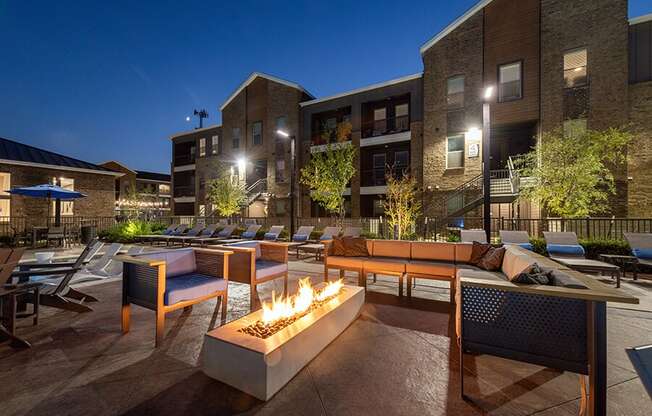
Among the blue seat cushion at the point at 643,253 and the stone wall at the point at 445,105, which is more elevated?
the stone wall at the point at 445,105

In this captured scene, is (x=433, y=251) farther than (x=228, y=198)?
No

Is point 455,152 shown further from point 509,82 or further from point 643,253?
point 643,253

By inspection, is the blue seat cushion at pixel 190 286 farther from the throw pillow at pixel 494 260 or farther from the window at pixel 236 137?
the window at pixel 236 137

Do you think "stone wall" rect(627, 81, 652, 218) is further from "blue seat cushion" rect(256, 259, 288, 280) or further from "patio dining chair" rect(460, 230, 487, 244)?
"blue seat cushion" rect(256, 259, 288, 280)

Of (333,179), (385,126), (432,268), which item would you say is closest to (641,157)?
(385,126)

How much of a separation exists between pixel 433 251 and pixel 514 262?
1.64 metres

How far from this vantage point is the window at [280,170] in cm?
1997

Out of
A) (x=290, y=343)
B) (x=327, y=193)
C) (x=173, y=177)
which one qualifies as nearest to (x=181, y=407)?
(x=290, y=343)

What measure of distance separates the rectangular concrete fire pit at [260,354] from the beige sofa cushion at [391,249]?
3.01m

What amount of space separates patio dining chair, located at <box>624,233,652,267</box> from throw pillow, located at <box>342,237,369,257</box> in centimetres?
620

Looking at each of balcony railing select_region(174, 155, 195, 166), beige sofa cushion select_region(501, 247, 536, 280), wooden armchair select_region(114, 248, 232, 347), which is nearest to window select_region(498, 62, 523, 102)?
beige sofa cushion select_region(501, 247, 536, 280)

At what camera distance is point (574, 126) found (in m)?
12.2

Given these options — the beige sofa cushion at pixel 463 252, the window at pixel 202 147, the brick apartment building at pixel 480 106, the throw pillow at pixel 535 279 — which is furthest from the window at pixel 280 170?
the throw pillow at pixel 535 279

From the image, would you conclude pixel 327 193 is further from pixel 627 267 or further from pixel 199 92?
pixel 199 92
